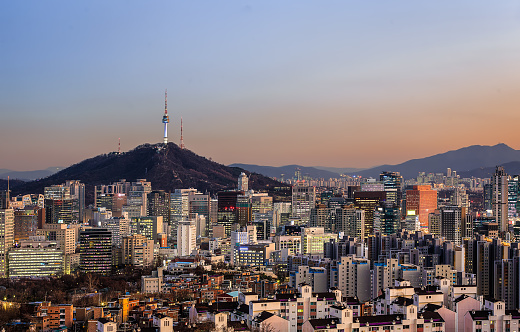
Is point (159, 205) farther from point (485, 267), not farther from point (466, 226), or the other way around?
point (485, 267)

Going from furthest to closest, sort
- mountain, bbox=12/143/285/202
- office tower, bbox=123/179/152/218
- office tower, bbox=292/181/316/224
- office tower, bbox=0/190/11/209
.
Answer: mountain, bbox=12/143/285/202 → office tower, bbox=292/181/316/224 → office tower, bbox=123/179/152/218 → office tower, bbox=0/190/11/209

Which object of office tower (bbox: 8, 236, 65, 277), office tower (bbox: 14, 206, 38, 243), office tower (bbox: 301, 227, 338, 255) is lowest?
office tower (bbox: 8, 236, 65, 277)

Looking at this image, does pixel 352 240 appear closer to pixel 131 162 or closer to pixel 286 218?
pixel 286 218

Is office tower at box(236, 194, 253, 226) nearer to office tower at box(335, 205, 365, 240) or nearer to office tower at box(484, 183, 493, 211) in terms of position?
office tower at box(335, 205, 365, 240)

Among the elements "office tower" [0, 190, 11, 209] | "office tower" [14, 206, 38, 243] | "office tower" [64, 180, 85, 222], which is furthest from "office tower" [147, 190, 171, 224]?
"office tower" [14, 206, 38, 243]

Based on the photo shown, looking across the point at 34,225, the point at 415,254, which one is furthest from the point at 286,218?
the point at 415,254

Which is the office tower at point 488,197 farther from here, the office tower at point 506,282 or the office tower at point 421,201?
the office tower at point 506,282

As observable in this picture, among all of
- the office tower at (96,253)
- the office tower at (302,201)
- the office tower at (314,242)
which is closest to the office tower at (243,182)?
the office tower at (302,201)
